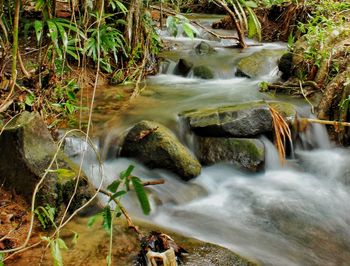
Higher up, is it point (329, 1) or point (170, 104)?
point (329, 1)

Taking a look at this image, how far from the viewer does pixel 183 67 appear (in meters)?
7.09

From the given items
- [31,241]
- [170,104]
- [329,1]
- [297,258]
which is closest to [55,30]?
[31,241]

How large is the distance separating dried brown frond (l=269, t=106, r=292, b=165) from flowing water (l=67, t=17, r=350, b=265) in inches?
3.0

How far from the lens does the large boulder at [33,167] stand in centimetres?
263

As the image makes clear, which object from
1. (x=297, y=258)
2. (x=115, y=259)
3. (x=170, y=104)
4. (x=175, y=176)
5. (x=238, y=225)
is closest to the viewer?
(x=115, y=259)

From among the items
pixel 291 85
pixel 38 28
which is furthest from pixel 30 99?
pixel 291 85

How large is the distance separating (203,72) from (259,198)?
3.63 meters

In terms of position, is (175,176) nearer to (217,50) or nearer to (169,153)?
(169,153)

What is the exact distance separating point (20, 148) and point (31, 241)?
2.24 ft

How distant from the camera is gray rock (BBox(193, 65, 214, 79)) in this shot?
22.5 ft

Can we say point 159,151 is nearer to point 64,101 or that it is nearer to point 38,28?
point 64,101

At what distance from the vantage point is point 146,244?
232cm

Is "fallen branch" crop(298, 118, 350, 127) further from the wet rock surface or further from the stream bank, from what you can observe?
the wet rock surface

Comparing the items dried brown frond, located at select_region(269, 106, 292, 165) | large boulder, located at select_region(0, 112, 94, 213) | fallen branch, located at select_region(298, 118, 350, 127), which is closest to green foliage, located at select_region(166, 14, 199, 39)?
large boulder, located at select_region(0, 112, 94, 213)
